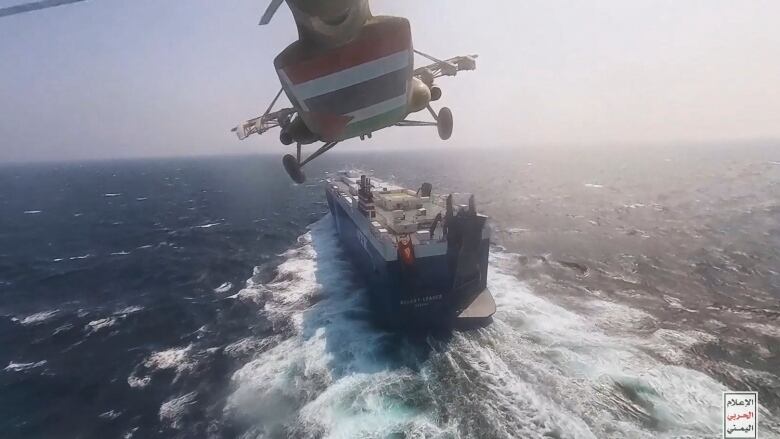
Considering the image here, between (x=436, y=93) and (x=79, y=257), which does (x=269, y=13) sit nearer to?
(x=436, y=93)

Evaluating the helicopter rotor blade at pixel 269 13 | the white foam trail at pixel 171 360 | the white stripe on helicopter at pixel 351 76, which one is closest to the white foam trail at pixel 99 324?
the white foam trail at pixel 171 360

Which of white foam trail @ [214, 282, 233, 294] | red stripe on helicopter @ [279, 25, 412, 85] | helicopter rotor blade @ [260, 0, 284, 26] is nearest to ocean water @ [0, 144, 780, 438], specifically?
white foam trail @ [214, 282, 233, 294]

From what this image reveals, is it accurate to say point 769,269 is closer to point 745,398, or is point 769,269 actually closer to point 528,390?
point 745,398

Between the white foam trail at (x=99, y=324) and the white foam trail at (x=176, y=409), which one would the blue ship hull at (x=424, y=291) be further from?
the white foam trail at (x=99, y=324)

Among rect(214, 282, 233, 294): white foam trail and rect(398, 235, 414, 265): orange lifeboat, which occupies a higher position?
rect(398, 235, 414, 265): orange lifeboat

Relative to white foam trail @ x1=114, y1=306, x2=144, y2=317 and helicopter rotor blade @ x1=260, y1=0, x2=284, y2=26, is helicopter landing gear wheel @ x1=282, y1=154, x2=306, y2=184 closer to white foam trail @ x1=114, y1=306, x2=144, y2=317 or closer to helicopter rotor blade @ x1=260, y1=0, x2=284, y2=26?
helicopter rotor blade @ x1=260, y1=0, x2=284, y2=26

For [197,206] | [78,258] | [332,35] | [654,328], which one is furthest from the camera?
[197,206]

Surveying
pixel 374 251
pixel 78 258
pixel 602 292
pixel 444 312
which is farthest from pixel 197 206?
pixel 602 292
